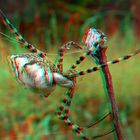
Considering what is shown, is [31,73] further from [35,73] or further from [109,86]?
[109,86]

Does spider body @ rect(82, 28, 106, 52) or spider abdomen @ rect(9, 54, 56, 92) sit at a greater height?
spider body @ rect(82, 28, 106, 52)

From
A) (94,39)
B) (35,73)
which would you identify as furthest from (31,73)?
(94,39)

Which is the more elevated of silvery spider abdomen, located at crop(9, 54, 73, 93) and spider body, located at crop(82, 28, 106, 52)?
spider body, located at crop(82, 28, 106, 52)

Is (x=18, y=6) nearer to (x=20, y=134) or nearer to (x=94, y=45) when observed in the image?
(x=20, y=134)

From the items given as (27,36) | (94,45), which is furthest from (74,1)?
(94,45)

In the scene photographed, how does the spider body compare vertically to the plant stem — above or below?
above

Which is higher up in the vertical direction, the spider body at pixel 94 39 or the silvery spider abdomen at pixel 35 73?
the spider body at pixel 94 39

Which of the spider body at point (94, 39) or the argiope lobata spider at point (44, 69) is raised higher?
the spider body at point (94, 39)

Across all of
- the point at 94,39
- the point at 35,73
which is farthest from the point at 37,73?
the point at 94,39
